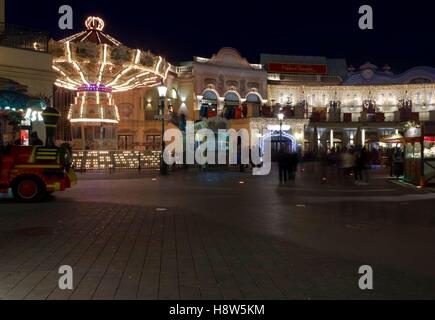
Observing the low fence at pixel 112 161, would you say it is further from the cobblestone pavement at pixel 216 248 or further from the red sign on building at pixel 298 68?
the red sign on building at pixel 298 68

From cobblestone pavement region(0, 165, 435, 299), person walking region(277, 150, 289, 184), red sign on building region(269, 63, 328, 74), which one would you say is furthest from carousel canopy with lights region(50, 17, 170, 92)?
red sign on building region(269, 63, 328, 74)

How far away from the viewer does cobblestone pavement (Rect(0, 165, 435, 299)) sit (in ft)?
18.5

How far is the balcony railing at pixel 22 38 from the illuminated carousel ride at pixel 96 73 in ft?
3.78

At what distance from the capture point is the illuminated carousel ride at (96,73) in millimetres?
27297

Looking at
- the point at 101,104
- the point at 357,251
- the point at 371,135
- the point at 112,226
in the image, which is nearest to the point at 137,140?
the point at 101,104

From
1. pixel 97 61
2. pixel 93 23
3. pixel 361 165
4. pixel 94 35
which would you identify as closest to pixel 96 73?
pixel 94 35

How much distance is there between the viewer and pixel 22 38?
23.8 meters

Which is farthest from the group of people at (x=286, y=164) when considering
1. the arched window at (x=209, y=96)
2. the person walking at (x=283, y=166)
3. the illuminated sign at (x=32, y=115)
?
the arched window at (x=209, y=96)

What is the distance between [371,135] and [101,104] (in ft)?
110

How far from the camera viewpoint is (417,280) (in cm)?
606

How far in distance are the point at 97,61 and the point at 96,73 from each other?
2.63 metres

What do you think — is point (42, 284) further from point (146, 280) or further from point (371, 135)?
point (371, 135)

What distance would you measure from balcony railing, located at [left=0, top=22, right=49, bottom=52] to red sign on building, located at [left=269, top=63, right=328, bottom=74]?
36787 millimetres

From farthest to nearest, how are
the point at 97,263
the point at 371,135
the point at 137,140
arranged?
the point at 371,135
the point at 137,140
the point at 97,263
